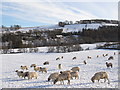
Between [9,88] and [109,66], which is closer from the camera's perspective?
[9,88]

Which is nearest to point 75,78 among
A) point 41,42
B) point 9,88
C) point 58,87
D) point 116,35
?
point 58,87

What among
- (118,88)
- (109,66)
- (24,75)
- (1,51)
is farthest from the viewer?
(1,51)

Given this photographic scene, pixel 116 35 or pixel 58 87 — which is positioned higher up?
pixel 116 35

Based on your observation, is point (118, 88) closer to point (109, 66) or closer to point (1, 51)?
point (109, 66)

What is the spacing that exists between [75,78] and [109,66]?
23.4 ft

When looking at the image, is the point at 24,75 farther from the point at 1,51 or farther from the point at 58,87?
the point at 1,51

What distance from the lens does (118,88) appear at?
9195mm

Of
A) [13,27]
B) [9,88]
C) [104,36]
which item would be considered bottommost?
[9,88]

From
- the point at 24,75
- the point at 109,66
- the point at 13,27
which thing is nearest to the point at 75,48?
the point at 109,66

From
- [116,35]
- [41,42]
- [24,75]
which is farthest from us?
[116,35]

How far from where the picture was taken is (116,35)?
99.0 metres

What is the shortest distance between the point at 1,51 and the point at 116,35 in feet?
222

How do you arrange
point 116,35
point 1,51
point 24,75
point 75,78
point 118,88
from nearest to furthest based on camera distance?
point 118,88
point 75,78
point 24,75
point 1,51
point 116,35

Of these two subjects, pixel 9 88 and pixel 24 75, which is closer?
pixel 9 88
